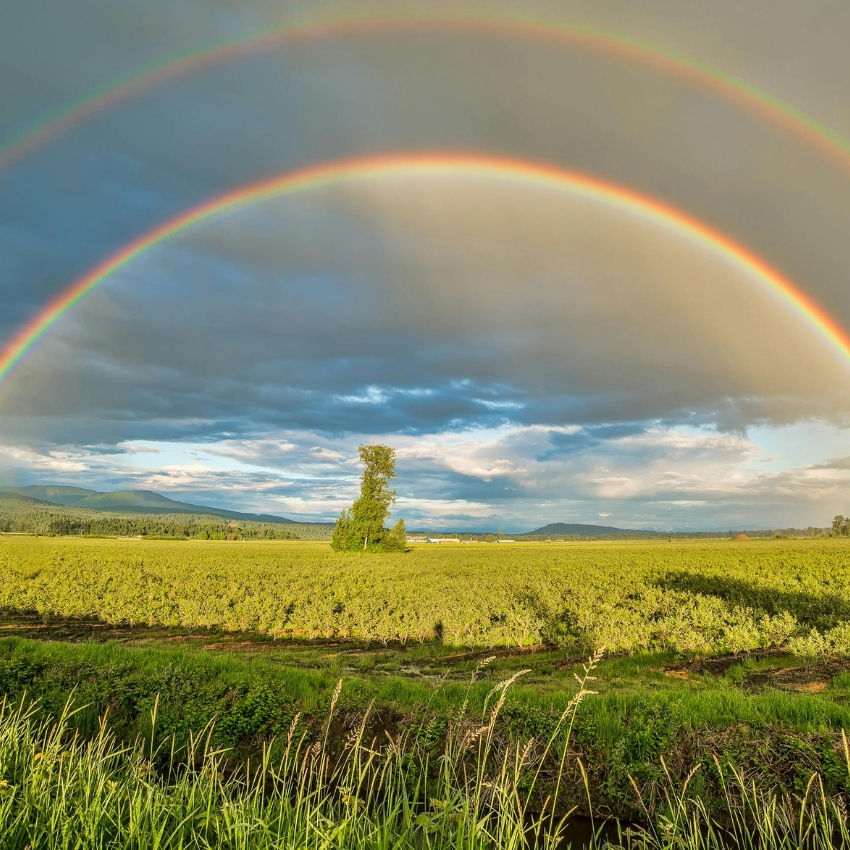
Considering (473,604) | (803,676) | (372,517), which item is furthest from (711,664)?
(372,517)

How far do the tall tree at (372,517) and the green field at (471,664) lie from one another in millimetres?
48693

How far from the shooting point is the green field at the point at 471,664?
8906 mm

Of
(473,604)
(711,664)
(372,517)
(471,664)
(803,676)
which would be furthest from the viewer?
(372,517)

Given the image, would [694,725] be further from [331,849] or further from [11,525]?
[11,525]

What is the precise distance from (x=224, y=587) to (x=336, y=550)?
57009 millimetres

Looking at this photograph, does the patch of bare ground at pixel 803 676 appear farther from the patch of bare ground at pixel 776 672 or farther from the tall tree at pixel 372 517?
the tall tree at pixel 372 517

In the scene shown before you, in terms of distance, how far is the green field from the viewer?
8.91 m

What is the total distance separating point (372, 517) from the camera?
89.7 m

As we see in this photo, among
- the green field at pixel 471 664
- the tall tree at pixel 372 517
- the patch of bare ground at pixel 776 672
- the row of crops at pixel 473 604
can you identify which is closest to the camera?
the green field at pixel 471 664

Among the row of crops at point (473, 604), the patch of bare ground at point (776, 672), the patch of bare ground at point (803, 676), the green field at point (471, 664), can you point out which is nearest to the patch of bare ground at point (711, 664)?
the patch of bare ground at point (776, 672)

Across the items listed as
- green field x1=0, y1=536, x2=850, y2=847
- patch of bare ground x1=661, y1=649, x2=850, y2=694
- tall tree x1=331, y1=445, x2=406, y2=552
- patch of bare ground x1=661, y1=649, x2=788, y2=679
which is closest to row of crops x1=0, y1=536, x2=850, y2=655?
green field x1=0, y1=536, x2=850, y2=847

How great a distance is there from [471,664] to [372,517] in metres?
73.3

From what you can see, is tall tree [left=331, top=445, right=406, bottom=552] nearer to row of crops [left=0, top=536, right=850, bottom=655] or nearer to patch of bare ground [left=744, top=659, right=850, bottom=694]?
row of crops [left=0, top=536, right=850, bottom=655]

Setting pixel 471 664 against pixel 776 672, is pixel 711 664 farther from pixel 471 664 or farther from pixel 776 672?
pixel 471 664
